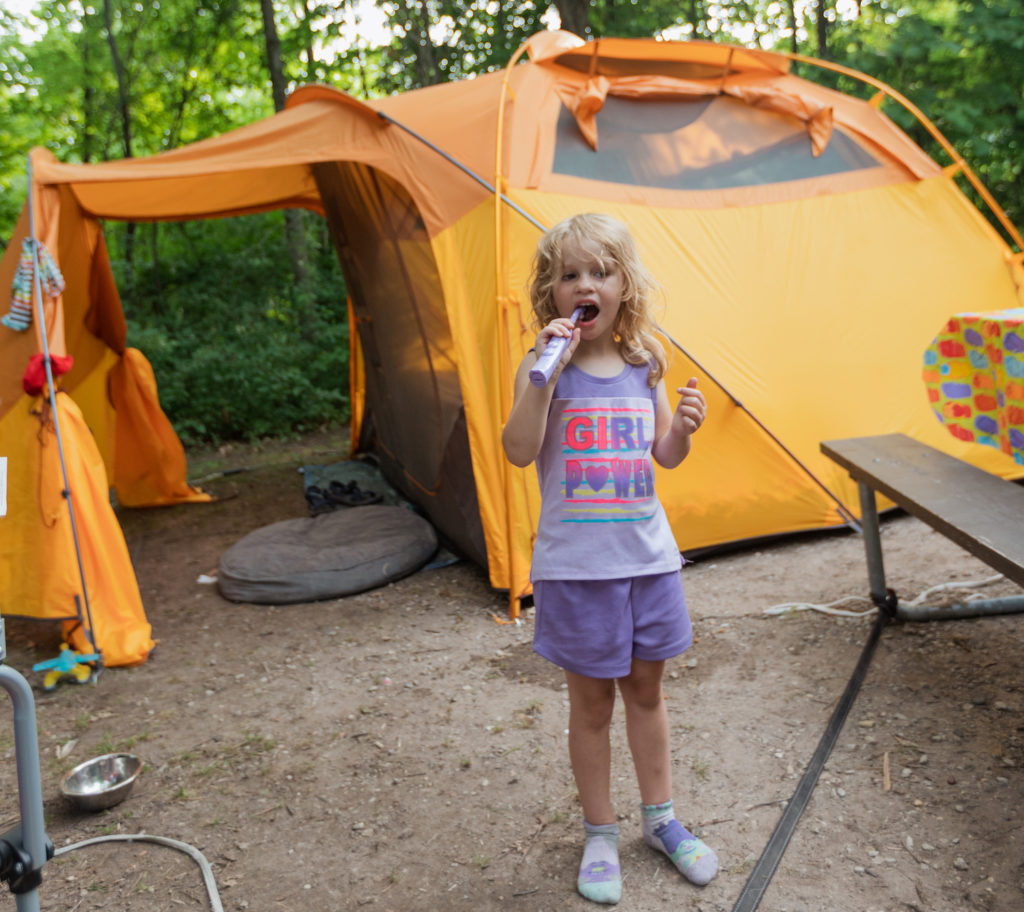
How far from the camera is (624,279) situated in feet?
5.69

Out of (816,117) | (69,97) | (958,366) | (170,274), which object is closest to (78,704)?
(958,366)

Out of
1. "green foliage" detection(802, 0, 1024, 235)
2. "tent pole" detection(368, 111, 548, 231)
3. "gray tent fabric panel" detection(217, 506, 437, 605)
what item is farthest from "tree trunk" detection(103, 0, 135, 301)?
"green foliage" detection(802, 0, 1024, 235)

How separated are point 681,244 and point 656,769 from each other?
245cm

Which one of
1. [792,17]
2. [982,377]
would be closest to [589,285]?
[982,377]

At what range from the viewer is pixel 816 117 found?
13.2 feet

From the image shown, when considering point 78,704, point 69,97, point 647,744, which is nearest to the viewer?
point 647,744

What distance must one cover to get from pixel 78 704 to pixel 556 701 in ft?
5.45

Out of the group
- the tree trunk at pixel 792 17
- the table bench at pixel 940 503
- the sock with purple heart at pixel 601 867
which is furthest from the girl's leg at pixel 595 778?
the tree trunk at pixel 792 17

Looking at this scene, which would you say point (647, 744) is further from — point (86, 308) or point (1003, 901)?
point (86, 308)

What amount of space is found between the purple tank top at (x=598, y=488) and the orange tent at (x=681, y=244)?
1724 millimetres

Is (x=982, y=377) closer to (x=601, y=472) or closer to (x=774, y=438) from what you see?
(x=774, y=438)

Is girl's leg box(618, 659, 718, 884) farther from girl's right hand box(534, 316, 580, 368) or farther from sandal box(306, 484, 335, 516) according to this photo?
sandal box(306, 484, 335, 516)

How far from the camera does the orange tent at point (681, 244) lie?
139 inches

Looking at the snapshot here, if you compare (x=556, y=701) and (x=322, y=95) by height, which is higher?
(x=322, y=95)
